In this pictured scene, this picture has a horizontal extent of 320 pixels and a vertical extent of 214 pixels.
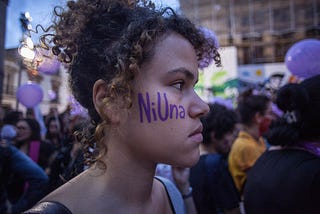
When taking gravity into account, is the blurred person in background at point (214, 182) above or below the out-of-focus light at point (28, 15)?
below

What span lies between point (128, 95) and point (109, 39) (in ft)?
0.77

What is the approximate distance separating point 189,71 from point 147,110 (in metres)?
0.20

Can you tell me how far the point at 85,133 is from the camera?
1.16 m

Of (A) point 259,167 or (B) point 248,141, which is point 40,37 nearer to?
(A) point 259,167

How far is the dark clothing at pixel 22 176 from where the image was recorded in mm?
2479

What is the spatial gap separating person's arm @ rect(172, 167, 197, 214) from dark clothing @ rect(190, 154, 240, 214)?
0.11m

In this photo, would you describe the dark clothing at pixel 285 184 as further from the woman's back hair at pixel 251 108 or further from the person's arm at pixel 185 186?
the woman's back hair at pixel 251 108

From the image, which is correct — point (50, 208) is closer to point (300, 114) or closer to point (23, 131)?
point (300, 114)

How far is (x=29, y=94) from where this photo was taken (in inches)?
199

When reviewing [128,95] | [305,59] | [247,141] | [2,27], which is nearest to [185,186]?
[247,141]

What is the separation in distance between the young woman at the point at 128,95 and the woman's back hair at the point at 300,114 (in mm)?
791

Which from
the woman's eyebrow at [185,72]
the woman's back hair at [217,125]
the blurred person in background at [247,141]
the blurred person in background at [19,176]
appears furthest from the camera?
the blurred person in background at [247,141]

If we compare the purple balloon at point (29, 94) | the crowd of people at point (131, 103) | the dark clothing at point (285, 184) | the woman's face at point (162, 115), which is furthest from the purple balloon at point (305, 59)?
the purple balloon at point (29, 94)

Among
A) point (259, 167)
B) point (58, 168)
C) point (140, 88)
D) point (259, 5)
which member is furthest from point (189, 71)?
point (259, 5)
